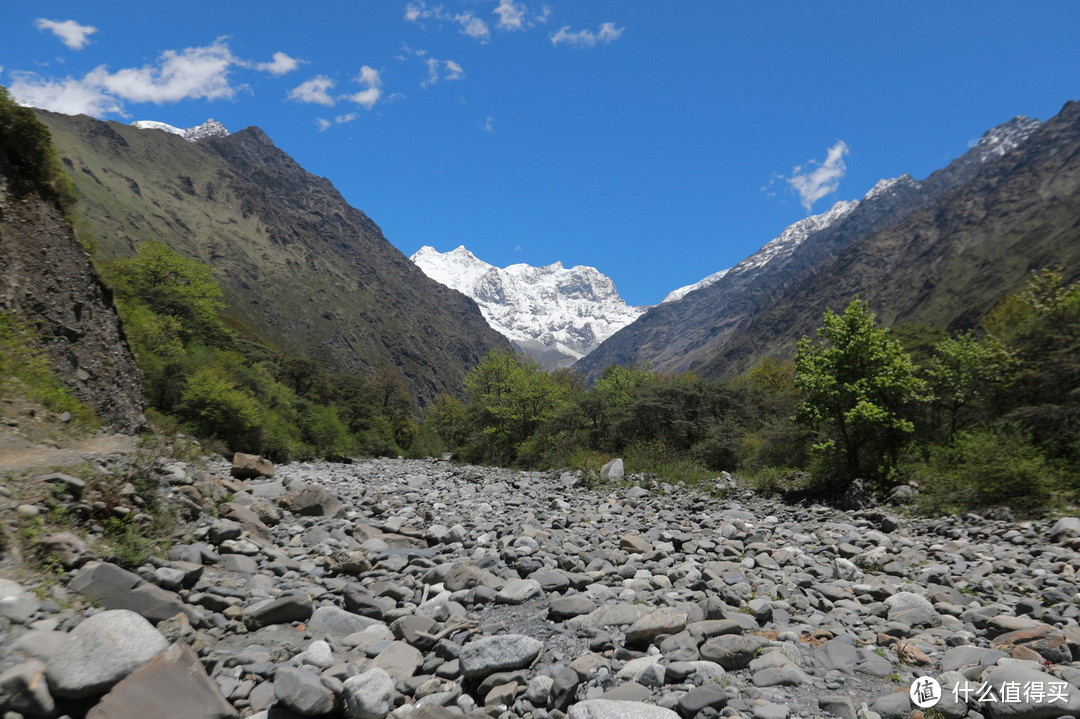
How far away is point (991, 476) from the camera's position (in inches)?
493

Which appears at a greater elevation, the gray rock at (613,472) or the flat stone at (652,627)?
the flat stone at (652,627)

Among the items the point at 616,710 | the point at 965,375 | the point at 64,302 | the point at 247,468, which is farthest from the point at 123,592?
the point at 965,375

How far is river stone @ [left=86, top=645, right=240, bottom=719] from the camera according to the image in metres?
3.62

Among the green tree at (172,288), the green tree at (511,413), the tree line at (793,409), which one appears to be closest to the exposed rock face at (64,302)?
the tree line at (793,409)

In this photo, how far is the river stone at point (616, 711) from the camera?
380cm

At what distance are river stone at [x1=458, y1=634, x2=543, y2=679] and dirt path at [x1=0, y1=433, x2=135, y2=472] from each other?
6.69m

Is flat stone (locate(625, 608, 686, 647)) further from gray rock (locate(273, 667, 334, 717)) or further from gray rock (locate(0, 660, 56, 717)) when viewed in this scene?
gray rock (locate(0, 660, 56, 717))

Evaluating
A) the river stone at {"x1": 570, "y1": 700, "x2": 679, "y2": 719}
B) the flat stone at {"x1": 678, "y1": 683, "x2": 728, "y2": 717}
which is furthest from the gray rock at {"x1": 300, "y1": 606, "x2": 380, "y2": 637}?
the flat stone at {"x1": 678, "y1": 683, "x2": 728, "y2": 717}

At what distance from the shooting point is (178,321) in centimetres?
3212

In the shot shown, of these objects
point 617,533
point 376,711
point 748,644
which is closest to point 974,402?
point 617,533

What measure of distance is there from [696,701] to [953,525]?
11173mm

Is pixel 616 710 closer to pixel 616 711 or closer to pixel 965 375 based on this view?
pixel 616 711

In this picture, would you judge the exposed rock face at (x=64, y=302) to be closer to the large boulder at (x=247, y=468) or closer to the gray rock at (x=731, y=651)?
the large boulder at (x=247, y=468)

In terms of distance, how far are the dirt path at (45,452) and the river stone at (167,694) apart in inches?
195
